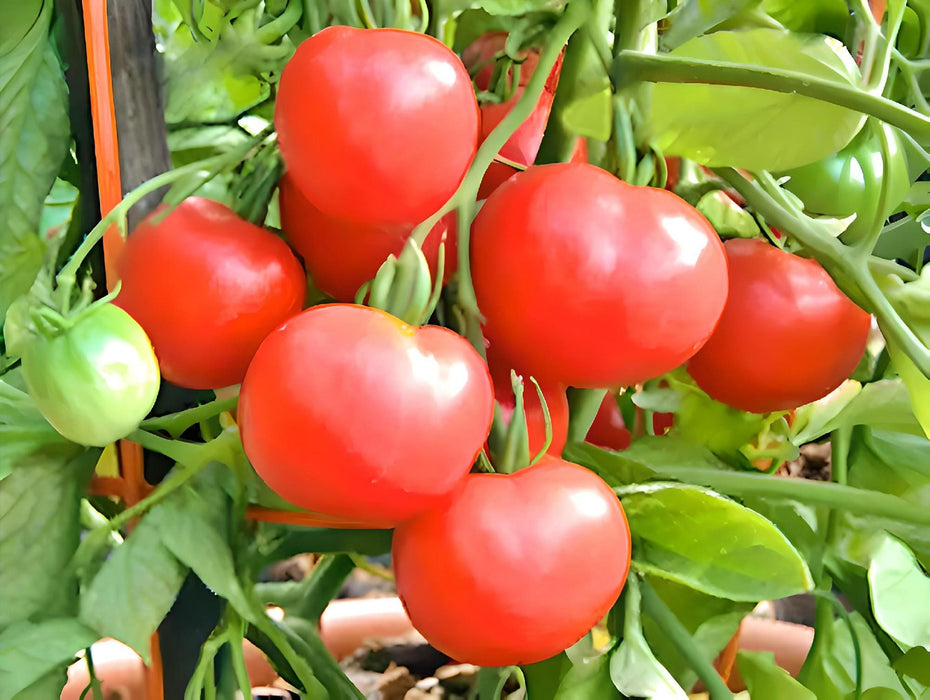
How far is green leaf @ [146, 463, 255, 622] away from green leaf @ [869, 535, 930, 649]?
0.87ft

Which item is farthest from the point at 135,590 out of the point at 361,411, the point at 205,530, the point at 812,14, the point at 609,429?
the point at 812,14

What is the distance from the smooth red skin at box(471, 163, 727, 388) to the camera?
251 millimetres

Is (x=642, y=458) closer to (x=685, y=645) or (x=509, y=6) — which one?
(x=685, y=645)

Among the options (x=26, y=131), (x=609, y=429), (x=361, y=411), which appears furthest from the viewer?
(x=609, y=429)

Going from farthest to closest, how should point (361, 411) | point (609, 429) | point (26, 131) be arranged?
1. point (609, 429)
2. point (26, 131)
3. point (361, 411)

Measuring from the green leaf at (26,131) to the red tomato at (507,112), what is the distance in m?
0.18

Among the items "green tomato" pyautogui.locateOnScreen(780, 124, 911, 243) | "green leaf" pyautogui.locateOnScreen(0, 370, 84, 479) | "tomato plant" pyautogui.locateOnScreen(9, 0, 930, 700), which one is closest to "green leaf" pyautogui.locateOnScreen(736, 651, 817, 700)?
"tomato plant" pyautogui.locateOnScreen(9, 0, 930, 700)

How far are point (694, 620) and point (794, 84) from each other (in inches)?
10.3

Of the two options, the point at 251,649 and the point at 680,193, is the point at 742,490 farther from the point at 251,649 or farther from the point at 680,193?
the point at 251,649

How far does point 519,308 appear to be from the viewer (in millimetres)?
258

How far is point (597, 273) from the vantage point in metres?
0.25

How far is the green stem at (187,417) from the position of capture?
12.8 inches

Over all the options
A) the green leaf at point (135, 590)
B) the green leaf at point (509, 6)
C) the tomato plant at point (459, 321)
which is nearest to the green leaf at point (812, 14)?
the tomato plant at point (459, 321)

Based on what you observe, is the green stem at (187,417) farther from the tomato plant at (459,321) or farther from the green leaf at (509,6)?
the green leaf at (509,6)
